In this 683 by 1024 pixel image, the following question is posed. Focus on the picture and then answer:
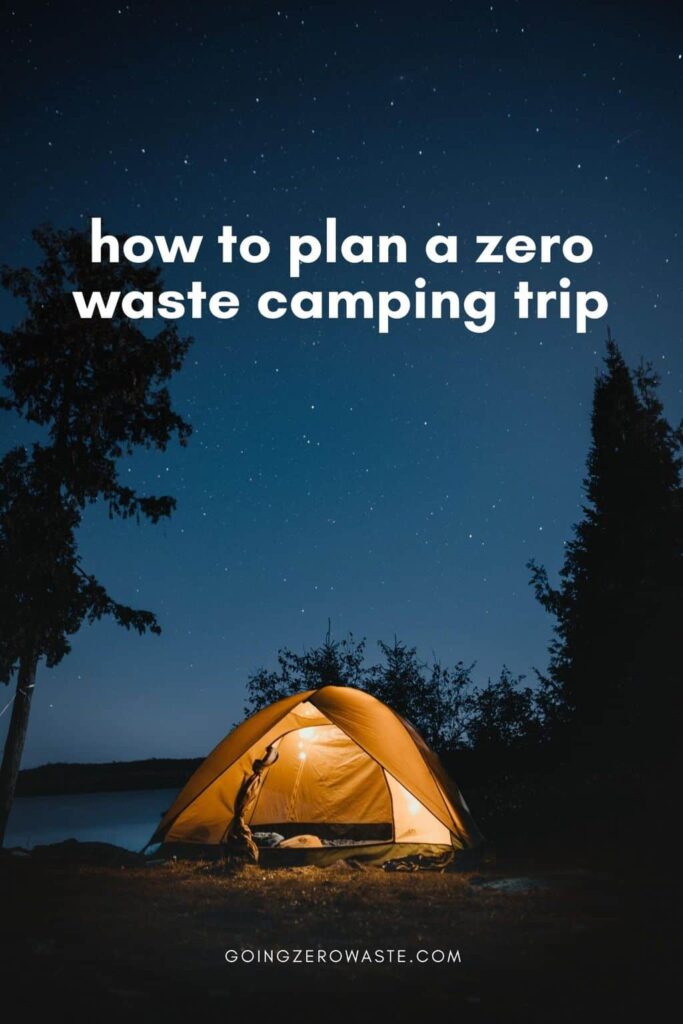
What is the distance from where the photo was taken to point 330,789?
37.2 ft

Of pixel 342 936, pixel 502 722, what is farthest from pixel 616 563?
pixel 342 936

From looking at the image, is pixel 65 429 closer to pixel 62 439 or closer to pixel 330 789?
pixel 62 439

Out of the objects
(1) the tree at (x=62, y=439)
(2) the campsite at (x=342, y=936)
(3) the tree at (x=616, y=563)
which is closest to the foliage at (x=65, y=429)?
(1) the tree at (x=62, y=439)

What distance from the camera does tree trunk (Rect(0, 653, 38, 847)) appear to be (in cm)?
1127

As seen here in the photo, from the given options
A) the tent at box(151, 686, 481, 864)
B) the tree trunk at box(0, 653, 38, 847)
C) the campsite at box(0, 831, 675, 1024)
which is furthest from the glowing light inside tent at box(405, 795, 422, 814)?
the tree trunk at box(0, 653, 38, 847)

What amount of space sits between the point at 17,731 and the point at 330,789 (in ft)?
15.6

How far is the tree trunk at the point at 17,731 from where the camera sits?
11.3 meters

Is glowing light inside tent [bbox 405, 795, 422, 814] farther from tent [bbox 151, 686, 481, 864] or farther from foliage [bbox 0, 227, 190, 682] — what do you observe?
foliage [bbox 0, 227, 190, 682]

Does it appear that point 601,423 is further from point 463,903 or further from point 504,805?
point 463,903

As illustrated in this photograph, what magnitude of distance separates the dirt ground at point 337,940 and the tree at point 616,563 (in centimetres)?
858

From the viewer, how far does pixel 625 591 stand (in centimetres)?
1712

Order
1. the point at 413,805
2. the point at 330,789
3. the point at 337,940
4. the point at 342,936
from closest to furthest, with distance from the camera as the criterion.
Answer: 1. the point at 337,940
2. the point at 342,936
3. the point at 413,805
4. the point at 330,789

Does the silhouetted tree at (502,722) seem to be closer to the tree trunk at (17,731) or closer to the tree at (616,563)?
the tree at (616,563)

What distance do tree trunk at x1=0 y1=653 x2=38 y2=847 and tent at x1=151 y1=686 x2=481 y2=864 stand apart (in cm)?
285
